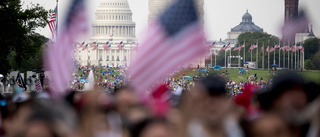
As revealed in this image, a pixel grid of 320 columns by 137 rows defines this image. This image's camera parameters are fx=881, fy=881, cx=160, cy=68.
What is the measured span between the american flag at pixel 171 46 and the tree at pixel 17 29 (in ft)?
132

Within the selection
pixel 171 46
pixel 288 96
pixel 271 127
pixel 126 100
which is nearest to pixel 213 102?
pixel 288 96

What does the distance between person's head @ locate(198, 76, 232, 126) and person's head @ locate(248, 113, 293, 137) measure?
0.37m

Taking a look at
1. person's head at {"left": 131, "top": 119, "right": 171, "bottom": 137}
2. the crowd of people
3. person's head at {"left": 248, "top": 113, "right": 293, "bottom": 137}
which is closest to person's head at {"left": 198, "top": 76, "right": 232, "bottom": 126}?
the crowd of people

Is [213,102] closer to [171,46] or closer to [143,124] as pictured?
[143,124]

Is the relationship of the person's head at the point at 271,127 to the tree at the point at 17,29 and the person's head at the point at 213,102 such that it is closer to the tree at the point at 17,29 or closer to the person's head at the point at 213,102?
the person's head at the point at 213,102

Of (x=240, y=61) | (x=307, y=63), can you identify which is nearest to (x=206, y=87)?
(x=307, y=63)

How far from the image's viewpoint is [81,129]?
17.8ft

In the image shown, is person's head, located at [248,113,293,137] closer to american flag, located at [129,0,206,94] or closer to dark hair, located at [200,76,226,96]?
dark hair, located at [200,76,226,96]

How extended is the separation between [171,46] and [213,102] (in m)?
2.16

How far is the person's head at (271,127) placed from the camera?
5441mm

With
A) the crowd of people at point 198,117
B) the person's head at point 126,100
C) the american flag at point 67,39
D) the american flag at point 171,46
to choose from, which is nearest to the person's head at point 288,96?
the crowd of people at point 198,117

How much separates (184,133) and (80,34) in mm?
4433

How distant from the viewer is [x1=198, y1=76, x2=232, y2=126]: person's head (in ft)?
19.6

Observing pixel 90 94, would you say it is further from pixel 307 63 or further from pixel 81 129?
pixel 307 63
